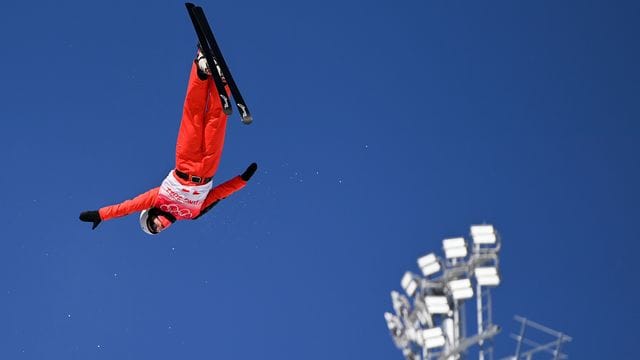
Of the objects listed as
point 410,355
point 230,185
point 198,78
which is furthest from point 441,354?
point 198,78

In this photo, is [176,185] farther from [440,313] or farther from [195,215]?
[440,313]

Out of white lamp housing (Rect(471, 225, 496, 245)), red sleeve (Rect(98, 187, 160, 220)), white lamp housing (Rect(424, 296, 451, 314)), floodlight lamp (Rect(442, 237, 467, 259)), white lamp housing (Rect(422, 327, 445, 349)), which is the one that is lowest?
red sleeve (Rect(98, 187, 160, 220))

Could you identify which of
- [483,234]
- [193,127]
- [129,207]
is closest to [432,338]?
[483,234]

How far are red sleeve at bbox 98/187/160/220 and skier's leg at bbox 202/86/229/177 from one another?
560 millimetres

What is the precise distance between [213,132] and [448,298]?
2.31 m

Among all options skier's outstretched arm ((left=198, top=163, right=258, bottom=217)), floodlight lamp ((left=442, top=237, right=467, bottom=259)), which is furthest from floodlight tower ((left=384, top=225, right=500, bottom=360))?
skier's outstretched arm ((left=198, top=163, right=258, bottom=217))

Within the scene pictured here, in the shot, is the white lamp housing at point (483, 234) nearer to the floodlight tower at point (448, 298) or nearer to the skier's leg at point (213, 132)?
the floodlight tower at point (448, 298)

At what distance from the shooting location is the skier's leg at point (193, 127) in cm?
869

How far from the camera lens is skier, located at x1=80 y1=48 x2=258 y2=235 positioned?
8742 mm

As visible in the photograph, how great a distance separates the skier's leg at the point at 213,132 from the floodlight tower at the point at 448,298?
1.85 m

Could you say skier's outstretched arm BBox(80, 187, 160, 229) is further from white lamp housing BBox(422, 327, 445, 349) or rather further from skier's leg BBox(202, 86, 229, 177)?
white lamp housing BBox(422, 327, 445, 349)

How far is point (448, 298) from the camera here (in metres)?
9.01

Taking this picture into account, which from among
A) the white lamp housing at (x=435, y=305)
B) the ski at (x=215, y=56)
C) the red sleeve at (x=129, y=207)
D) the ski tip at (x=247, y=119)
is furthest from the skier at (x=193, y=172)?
the white lamp housing at (x=435, y=305)

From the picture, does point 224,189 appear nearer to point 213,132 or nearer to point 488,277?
point 213,132
